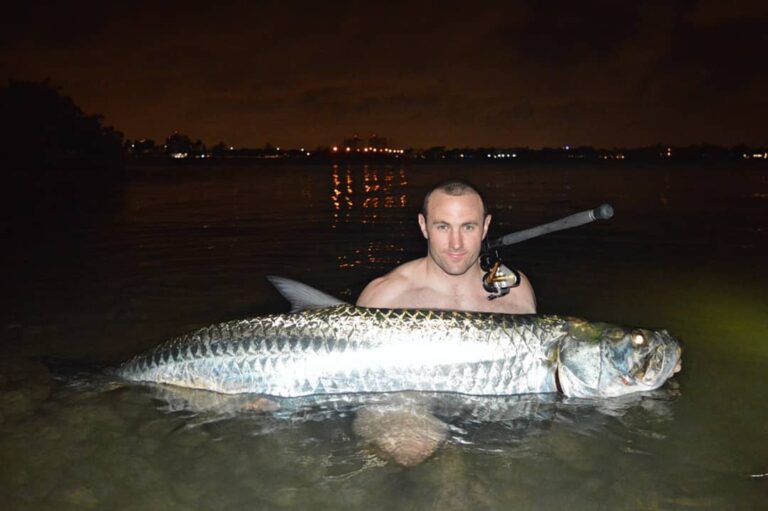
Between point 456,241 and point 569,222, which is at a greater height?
point 569,222

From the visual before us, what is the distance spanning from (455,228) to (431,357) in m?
1.13

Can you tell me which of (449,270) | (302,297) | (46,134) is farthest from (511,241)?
(46,134)

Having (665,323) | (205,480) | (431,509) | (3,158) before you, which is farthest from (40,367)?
(3,158)

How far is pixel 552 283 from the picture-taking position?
9156 millimetres

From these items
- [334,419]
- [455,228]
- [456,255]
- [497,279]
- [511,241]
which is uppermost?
[455,228]

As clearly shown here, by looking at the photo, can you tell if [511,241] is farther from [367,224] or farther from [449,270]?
[367,224]

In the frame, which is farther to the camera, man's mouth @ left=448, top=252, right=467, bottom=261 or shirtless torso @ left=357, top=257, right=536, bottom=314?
shirtless torso @ left=357, top=257, right=536, bottom=314

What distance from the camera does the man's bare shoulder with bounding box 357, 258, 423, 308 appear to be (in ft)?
16.5

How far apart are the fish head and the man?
1.08 metres

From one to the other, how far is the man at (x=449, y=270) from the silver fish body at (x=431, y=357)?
0.77 m

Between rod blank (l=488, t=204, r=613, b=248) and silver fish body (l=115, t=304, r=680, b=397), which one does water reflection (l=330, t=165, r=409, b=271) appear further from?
silver fish body (l=115, t=304, r=680, b=397)

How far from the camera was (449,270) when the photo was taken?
479 centimetres

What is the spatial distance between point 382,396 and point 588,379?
148cm

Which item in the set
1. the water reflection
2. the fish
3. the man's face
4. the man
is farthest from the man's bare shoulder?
the water reflection
